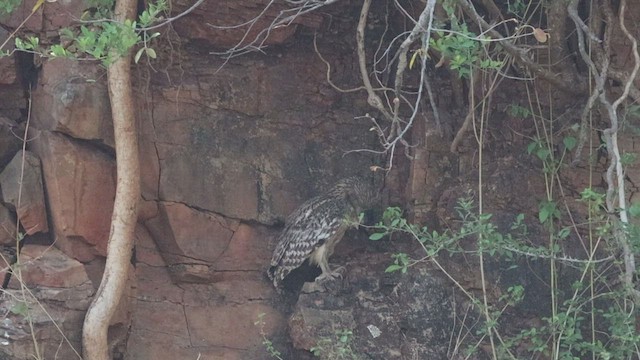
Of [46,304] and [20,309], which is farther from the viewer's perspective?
[46,304]

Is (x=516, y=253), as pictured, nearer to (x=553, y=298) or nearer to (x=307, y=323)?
(x=553, y=298)

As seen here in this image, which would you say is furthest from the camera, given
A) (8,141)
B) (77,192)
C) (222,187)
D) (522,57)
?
(222,187)

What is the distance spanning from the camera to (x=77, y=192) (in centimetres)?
652

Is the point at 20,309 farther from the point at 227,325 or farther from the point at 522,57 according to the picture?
the point at 522,57

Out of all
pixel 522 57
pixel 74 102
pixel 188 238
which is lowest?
pixel 188 238

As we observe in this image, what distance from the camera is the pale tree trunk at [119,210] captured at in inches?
247

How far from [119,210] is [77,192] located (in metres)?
0.30

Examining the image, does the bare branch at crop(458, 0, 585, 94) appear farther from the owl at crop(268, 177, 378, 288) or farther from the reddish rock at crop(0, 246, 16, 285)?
the reddish rock at crop(0, 246, 16, 285)

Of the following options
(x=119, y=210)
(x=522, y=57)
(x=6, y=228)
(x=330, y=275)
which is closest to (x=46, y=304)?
(x=6, y=228)

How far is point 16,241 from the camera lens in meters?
6.48

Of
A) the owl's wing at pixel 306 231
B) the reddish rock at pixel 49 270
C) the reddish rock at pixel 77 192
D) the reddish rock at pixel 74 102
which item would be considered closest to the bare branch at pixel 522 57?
Answer: the owl's wing at pixel 306 231

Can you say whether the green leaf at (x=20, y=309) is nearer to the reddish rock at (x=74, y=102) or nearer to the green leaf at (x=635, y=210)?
the reddish rock at (x=74, y=102)

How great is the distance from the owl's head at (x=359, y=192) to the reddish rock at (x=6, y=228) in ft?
6.40

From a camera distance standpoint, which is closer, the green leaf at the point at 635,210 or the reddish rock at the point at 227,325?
the green leaf at the point at 635,210
